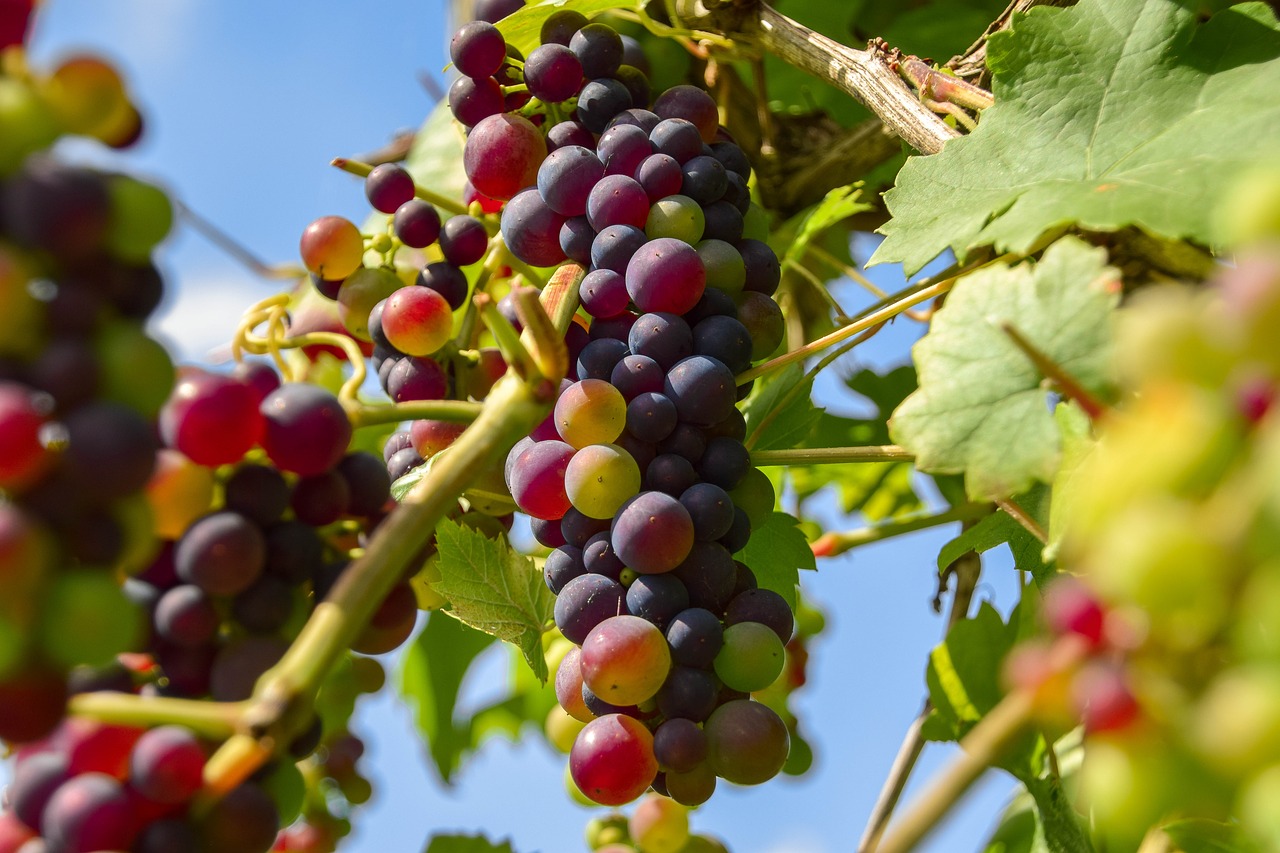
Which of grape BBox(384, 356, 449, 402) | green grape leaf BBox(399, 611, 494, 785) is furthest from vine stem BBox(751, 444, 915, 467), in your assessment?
green grape leaf BBox(399, 611, 494, 785)

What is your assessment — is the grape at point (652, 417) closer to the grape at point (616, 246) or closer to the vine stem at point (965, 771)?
the grape at point (616, 246)

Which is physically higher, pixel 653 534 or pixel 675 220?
pixel 675 220

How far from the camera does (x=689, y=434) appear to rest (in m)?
0.71

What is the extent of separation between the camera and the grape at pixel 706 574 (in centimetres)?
68

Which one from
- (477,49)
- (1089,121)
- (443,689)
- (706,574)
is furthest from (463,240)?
(443,689)

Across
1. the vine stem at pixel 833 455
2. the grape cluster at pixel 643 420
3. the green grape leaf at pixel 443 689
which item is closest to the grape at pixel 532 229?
the grape cluster at pixel 643 420

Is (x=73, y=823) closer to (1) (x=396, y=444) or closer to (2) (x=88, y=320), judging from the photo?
(2) (x=88, y=320)

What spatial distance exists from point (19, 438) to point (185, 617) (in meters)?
0.11

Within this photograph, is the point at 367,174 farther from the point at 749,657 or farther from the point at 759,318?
the point at 749,657

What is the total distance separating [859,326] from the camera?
83 cm

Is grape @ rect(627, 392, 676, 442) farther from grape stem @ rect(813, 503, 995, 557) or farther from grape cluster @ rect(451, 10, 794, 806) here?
grape stem @ rect(813, 503, 995, 557)

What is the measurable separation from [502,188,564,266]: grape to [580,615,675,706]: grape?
288 millimetres

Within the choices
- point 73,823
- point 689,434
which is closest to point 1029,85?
point 689,434

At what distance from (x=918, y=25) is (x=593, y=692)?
88 cm
